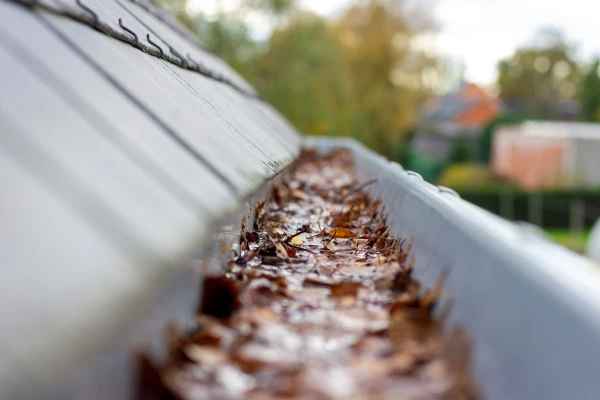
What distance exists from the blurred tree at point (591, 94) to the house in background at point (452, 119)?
5.92 meters

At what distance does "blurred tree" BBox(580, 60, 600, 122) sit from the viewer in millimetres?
49188

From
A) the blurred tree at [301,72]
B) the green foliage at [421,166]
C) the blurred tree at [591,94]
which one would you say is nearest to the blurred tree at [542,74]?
the blurred tree at [591,94]

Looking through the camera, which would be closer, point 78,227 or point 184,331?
point 78,227

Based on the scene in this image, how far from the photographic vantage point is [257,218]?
7.29 ft

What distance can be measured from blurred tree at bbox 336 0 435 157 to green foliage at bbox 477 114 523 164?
20.6 feet

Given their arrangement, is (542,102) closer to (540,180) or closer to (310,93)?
(540,180)

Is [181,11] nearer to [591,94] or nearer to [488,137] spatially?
[488,137]

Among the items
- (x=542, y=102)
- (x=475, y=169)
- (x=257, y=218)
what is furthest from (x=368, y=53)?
(x=542, y=102)

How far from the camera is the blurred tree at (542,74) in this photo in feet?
200

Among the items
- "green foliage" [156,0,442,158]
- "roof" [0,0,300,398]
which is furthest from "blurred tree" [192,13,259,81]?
"roof" [0,0,300,398]

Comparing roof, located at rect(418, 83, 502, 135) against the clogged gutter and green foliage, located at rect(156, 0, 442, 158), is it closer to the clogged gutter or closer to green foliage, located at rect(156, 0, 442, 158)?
green foliage, located at rect(156, 0, 442, 158)

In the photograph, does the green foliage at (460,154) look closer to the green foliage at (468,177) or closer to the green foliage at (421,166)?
the green foliage at (421,166)

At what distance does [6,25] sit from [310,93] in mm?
24555

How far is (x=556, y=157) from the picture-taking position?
27062mm
